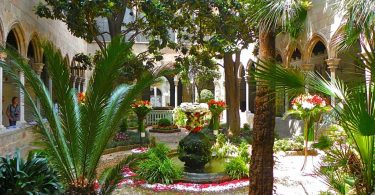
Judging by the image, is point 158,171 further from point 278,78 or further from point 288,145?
point 278,78

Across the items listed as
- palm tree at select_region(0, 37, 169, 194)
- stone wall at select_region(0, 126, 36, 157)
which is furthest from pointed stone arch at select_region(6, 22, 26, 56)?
palm tree at select_region(0, 37, 169, 194)

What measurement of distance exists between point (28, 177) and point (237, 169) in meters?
4.79

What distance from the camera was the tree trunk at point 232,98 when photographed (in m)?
14.2

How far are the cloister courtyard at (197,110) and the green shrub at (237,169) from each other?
0.09 ft

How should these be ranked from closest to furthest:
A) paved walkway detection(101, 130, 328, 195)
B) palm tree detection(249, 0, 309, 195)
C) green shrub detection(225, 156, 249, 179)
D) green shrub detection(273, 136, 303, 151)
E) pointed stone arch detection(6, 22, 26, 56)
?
palm tree detection(249, 0, 309, 195) → paved walkway detection(101, 130, 328, 195) → green shrub detection(225, 156, 249, 179) → green shrub detection(273, 136, 303, 151) → pointed stone arch detection(6, 22, 26, 56)

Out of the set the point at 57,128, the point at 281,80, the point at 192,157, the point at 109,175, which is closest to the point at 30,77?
the point at 57,128

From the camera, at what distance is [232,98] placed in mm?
14383

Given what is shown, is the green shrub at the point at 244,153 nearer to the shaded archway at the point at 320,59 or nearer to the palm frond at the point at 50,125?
the palm frond at the point at 50,125

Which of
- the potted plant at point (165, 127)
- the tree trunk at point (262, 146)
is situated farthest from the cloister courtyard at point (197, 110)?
the potted plant at point (165, 127)

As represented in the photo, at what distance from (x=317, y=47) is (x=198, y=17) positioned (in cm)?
671

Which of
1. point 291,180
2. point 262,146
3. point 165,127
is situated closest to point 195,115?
point 291,180

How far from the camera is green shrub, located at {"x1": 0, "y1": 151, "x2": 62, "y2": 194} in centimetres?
460

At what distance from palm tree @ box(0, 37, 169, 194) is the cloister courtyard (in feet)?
0.05

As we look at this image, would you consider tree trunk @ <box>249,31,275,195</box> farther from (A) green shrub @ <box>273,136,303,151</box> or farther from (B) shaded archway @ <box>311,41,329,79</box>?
(B) shaded archway @ <box>311,41,329,79</box>
